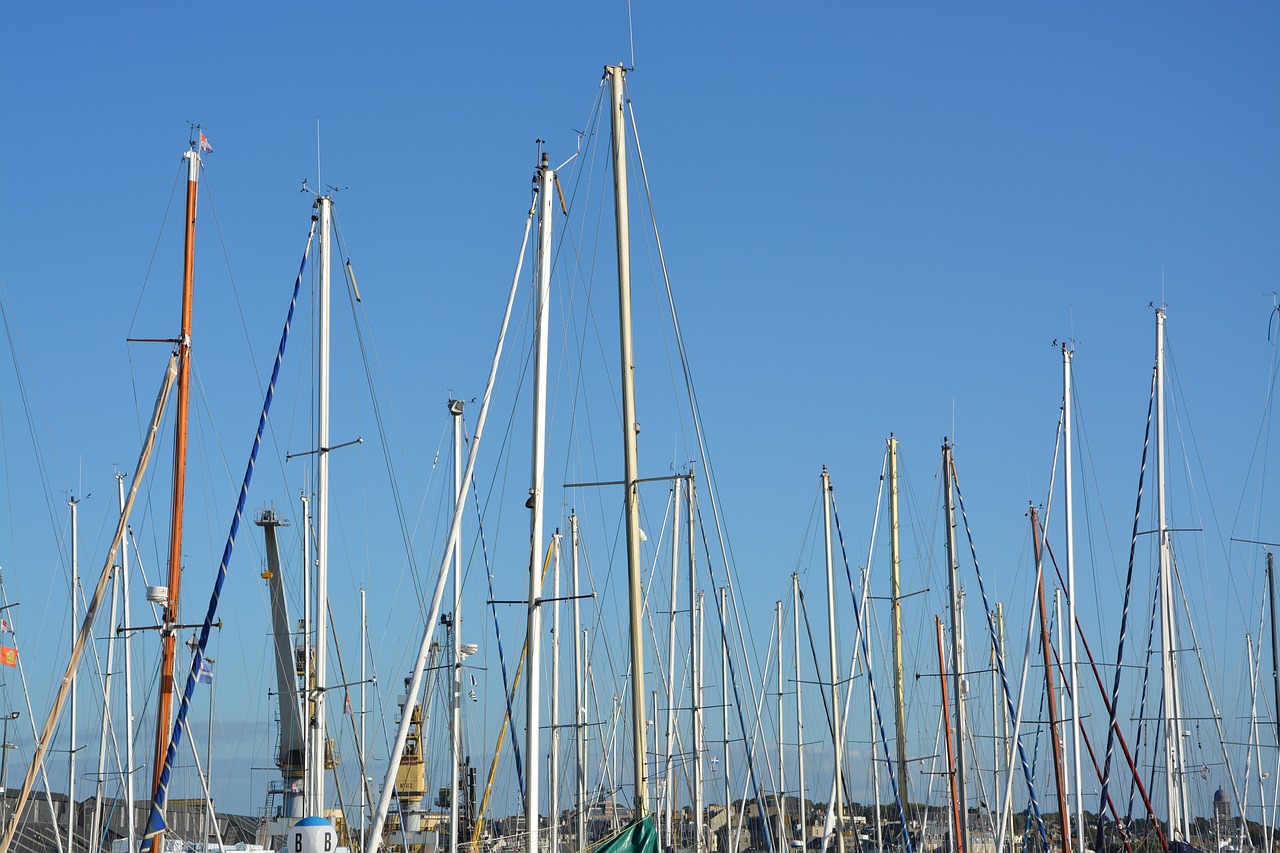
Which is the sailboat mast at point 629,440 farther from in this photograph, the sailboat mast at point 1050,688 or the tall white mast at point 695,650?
the tall white mast at point 695,650

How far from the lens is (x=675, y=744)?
52.7 metres

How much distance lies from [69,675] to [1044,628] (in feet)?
89.2

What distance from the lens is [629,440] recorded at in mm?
20844

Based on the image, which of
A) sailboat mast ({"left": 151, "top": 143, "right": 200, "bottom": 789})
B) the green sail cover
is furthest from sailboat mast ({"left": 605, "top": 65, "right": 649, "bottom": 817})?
sailboat mast ({"left": 151, "top": 143, "right": 200, "bottom": 789})

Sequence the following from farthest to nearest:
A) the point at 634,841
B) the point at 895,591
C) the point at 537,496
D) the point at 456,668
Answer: the point at 895,591 < the point at 456,668 < the point at 537,496 < the point at 634,841

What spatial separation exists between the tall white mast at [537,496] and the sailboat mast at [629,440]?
1580 millimetres

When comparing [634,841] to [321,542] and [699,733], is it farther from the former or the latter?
[699,733]

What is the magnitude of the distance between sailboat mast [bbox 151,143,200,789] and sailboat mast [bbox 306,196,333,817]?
340 cm

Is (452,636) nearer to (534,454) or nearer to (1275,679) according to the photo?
(534,454)

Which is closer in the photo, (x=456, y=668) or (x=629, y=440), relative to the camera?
(x=629, y=440)

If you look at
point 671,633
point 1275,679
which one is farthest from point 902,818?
point 1275,679

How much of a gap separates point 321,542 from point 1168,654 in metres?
20.5

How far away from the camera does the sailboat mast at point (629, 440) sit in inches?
776

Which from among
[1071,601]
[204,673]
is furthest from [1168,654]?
[204,673]
